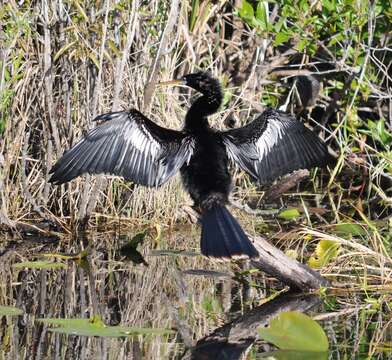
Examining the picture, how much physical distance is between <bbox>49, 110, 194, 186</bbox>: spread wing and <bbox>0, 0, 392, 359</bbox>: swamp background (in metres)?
0.32

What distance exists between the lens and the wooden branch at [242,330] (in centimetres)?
486

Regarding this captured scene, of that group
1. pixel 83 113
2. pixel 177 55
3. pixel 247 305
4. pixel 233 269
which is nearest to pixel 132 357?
pixel 247 305

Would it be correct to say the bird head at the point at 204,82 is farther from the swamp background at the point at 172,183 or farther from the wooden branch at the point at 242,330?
the wooden branch at the point at 242,330

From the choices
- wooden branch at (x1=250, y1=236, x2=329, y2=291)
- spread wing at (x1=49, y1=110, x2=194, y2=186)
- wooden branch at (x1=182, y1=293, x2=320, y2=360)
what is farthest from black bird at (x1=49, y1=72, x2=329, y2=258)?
wooden branch at (x1=182, y1=293, x2=320, y2=360)

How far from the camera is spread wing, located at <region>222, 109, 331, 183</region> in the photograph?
6422 mm

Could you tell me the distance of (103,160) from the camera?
610cm

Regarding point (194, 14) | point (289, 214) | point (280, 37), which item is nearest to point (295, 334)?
point (289, 214)

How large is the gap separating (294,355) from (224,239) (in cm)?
96

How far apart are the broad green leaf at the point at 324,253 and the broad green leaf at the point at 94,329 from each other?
4.74ft

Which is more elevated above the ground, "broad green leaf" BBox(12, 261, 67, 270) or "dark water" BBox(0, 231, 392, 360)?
"broad green leaf" BBox(12, 261, 67, 270)

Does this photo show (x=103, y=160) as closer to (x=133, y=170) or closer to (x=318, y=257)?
(x=133, y=170)

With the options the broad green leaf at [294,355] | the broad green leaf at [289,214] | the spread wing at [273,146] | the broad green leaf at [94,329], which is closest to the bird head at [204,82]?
the spread wing at [273,146]

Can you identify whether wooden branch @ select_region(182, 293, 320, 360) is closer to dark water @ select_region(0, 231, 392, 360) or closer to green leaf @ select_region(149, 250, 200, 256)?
dark water @ select_region(0, 231, 392, 360)

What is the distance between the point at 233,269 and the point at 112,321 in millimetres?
1482
